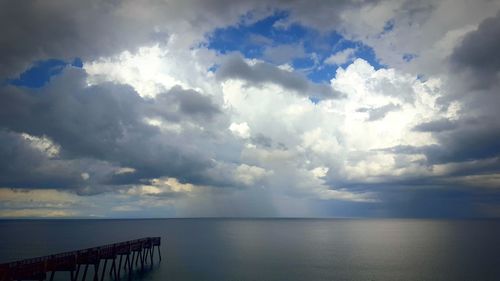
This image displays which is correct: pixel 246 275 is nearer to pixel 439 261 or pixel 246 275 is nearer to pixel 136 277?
pixel 136 277

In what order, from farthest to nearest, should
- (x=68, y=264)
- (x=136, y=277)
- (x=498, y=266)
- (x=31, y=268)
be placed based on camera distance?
(x=498, y=266) → (x=136, y=277) → (x=68, y=264) → (x=31, y=268)

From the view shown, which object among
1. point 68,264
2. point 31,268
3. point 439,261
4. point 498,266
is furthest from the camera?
point 439,261

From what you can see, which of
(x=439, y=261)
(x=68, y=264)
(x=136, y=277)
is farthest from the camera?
(x=439, y=261)

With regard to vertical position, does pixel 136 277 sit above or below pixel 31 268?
below

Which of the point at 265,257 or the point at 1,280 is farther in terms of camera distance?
the point at 265,257

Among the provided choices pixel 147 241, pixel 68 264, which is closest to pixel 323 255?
pixel 147 241

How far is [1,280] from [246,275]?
126 feet

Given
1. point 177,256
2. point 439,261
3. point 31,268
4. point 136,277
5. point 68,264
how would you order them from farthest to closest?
1. point 177,256
2. point 439,261
3. point 136,277
4. point 68,264
5. point 31,268

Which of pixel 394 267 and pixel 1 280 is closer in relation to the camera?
pixel 1 280

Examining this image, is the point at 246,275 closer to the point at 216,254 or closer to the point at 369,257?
the point at 216,254

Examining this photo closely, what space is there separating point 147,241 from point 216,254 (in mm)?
22939

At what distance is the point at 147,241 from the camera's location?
267ft

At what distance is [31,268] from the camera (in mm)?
43156

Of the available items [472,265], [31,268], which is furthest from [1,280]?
[472,265]
